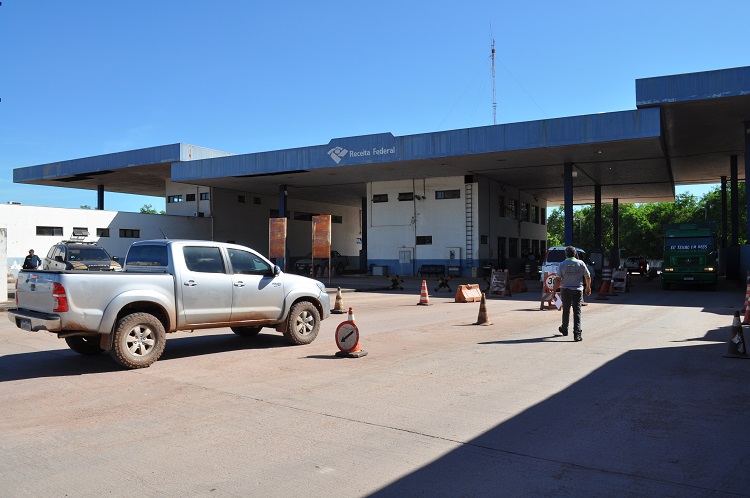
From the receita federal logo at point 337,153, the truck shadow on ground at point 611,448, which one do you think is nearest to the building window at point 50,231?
the receita federal logo at point 337,153

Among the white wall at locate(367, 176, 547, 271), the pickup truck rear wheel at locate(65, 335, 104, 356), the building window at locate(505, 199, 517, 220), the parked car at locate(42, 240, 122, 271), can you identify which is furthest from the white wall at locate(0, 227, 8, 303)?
the building window at locate(505, 199, 517, 220)

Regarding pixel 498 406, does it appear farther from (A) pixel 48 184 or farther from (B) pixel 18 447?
(A) pixel 48 184

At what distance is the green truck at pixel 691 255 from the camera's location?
27.5 meters

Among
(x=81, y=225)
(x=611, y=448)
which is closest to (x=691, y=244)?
(x=611, y=448)

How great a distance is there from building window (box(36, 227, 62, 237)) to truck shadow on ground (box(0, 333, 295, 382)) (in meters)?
29.4

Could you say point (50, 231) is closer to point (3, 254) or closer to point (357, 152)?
point (3, 254)

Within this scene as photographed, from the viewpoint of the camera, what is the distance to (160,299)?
901cm

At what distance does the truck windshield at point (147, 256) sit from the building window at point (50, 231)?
31.2 meters

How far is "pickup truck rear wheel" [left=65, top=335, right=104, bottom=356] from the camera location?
9742 millimetres

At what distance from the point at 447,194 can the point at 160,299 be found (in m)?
33.9

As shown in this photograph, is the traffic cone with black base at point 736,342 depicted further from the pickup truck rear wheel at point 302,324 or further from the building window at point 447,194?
the building window at point 447,194

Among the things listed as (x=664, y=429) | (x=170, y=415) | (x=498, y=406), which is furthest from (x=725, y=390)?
(x=170, y=415)

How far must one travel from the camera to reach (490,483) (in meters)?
4.40

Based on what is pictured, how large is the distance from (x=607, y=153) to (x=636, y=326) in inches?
815
